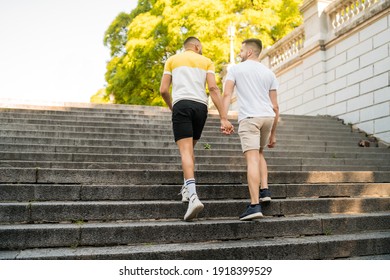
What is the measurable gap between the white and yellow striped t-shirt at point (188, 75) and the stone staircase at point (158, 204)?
117 cm

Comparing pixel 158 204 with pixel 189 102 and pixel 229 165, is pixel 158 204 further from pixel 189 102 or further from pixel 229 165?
pixel 229 165

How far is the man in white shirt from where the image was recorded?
13.0 ft

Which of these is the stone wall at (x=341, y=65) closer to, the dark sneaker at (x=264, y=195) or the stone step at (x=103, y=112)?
the stone step at (x=103, y=112)

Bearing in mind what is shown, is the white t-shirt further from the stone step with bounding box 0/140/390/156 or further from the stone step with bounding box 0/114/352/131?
the stone step with bounding box 0/114/352/131

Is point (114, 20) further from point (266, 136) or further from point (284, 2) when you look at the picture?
point (266, 136)

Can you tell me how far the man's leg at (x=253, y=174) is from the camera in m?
3.91

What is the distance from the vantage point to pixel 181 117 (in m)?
4.00

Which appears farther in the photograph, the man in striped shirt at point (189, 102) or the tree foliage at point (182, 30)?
the tree foliage at point (182, 30)

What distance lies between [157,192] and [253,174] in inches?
48.5

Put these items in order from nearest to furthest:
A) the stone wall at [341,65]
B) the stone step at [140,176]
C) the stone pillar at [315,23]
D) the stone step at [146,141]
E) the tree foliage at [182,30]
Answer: the stone step at [140,176]
the stone step at [146,141]
the stone wall at [341,65]
the stone pillar at [315,23]
the tree foliage at [182,30]

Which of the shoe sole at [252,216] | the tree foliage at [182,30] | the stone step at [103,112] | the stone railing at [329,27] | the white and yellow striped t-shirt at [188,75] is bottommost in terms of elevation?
the shoe sole at [252,216]

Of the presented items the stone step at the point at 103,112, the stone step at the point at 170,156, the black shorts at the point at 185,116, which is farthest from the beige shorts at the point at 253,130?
the stone step at the point at 103,112

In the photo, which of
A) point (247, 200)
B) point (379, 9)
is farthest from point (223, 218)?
point (379, 9)

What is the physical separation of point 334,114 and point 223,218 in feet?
26.1
